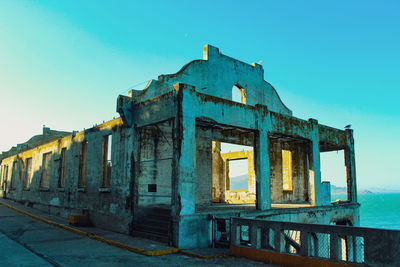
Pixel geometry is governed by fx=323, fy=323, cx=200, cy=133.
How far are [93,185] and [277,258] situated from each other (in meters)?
10.4

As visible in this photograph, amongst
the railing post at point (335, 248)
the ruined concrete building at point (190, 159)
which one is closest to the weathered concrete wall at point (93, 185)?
the ruined concrete building at point (190, 159)

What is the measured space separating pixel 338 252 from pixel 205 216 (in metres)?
4.74

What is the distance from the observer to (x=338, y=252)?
7016mm

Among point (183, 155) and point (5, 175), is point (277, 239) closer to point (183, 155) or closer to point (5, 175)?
point (183, 155)

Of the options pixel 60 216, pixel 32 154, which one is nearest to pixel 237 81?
pixel 60 216

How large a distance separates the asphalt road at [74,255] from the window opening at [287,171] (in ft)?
46.7

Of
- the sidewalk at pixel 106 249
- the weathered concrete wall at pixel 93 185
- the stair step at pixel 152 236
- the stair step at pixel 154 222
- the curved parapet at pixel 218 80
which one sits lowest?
the sidewalk at pixel 106 249

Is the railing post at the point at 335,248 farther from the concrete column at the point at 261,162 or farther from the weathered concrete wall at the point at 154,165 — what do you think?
the weathered concrete wall at the point at 154,165

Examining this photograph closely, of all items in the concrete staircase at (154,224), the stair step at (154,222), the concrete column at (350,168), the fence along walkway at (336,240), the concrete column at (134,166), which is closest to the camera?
the fence along walkway at (336,240)

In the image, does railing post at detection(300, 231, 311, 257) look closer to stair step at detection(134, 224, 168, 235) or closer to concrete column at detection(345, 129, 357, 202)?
stair step at detection(134, 224, 168, 235)

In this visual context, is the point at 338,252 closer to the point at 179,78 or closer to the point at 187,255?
the point at 187,255

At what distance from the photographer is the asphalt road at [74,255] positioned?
8.19 m

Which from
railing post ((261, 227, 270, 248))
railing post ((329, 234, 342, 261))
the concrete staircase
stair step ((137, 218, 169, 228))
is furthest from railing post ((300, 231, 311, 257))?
stair step ((137, 218, 169, 228))

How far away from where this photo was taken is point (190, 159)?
35.7 ft
